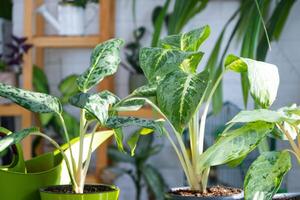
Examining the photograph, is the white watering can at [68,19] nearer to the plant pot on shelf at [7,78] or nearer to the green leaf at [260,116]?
the plant pot on shelf at [7,78]

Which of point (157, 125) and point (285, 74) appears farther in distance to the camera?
point (285, 74)

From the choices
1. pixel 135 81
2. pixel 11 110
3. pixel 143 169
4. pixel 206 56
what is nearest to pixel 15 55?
pixel 11 110

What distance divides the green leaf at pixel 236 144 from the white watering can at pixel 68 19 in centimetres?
241

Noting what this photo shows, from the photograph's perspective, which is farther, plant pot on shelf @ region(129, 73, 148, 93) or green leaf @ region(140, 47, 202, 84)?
plant pot on shelf @ region(129, 73, 148, 93)

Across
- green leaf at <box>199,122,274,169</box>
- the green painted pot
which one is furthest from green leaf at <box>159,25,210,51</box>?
the green painted pot

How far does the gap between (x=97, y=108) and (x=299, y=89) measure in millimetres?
2631

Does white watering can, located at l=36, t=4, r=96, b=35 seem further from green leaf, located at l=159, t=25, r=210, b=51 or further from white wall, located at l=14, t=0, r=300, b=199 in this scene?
green leaf, located at l=159, t=25, r=210, b=51

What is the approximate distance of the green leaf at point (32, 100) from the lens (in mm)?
957

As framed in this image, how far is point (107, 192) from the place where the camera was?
99 centimetres

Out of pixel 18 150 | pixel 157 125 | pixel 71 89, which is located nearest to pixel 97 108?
pixel 157 125

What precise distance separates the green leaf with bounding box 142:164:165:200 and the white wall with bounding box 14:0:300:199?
234 millimetres

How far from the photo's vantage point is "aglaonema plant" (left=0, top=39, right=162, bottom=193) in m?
0.93

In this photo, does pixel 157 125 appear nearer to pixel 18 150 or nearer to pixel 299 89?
pixel 18 150

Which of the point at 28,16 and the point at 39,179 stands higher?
the point at 28,16
